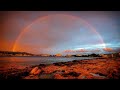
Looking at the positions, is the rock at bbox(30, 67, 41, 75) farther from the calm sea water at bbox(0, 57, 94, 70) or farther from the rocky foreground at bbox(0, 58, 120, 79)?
the calm sea water at bbox(0, 57, 94, 70)

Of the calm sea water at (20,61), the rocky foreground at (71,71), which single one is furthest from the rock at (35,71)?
the calm sea water at (20,61)

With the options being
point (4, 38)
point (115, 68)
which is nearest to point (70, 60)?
point (115, 68)

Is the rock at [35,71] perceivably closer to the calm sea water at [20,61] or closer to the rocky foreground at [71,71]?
the rocky foreground at [71,71]

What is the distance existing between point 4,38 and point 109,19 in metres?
2.06

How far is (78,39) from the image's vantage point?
3213 millimetres

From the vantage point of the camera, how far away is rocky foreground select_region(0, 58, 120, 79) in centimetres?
303

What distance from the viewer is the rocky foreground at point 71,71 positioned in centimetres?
303

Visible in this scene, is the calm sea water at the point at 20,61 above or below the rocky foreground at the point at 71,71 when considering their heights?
above

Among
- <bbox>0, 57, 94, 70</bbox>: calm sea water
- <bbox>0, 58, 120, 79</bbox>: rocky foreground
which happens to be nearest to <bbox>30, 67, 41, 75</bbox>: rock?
<bbox>0, 58, 120, 79</bbox>: rocky foreground

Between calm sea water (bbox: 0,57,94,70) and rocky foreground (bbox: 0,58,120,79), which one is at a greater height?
calm sea water (bbox: 0,57,94,70)

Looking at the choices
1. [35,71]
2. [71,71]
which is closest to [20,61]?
[35,71]

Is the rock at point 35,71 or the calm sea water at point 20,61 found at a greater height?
the calm sea water at point 20,61

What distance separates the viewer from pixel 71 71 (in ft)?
10.1

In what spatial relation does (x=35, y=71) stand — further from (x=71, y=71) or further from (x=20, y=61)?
(x=71, y=71)
